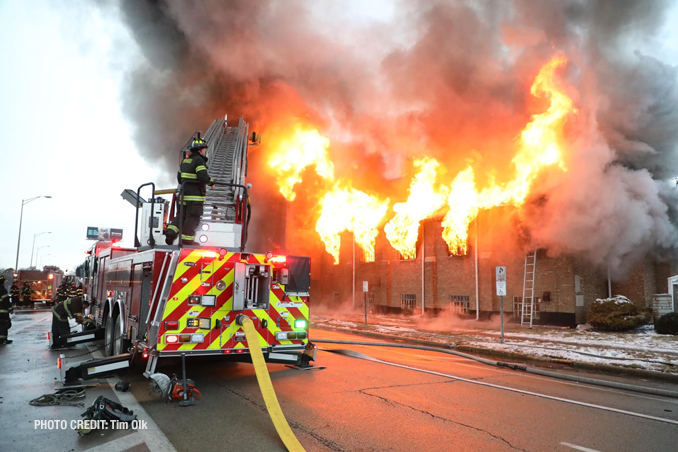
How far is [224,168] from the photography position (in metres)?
11.0

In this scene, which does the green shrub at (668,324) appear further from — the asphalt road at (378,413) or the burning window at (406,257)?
the burning window at (406,257)

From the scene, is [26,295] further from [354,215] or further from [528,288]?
[528,288]

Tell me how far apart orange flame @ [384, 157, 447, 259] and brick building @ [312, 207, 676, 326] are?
0.57 m

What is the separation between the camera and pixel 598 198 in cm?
1614

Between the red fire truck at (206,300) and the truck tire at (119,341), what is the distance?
0.05 feet

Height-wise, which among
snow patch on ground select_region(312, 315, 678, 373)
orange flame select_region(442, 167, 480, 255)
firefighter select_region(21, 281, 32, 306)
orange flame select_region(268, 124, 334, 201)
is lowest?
snow patch on ground select_region(312, 315, 678, 373)

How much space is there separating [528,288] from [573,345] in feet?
20.8

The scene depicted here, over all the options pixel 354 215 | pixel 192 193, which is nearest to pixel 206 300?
pixel 192 193

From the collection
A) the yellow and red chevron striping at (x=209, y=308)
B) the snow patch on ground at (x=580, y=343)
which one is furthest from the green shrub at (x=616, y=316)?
the yellow and red chevron striping at (x=209, y=308)

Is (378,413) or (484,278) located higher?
(484,278)

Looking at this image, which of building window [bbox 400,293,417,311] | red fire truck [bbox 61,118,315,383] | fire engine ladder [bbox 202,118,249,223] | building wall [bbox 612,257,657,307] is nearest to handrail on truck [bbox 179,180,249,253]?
red fire truck [bbox 61,118,315,383]

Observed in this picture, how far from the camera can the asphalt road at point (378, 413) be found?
A: 4.51 meters

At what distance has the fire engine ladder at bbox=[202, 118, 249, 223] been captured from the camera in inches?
342

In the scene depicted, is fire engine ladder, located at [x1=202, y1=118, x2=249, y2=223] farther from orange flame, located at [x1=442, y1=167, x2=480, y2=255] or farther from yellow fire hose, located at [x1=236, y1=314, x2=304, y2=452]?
orange flame, located at [x1=442, y1=167, x2=480, y2=255]
